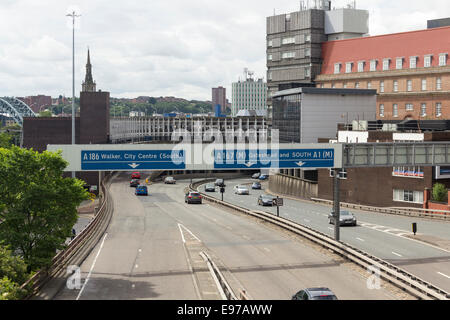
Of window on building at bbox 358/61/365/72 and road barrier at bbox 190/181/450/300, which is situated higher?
Answer: window on building at bbox 358/61/365/72

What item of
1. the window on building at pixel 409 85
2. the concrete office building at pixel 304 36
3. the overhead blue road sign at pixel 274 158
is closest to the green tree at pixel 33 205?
the overhead blue road sign at pixel 274 158

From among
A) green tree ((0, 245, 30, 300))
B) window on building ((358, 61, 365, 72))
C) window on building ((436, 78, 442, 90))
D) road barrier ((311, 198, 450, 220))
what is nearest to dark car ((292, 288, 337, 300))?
green tree ((0, 245, 30, 300))

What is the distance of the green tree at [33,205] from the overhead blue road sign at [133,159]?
23.5ft

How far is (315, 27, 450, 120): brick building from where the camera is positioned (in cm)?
9275

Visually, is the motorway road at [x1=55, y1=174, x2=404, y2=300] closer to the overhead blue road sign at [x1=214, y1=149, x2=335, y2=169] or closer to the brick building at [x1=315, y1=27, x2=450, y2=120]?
the overhead blue road sign at [x1=214, y1=149, x2=335, y2=169]

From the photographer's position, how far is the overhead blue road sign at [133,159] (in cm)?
4028

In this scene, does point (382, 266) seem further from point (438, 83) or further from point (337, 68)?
point (337, 68)

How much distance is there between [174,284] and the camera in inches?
1193

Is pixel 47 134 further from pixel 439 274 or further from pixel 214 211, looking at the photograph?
pixel 439 274

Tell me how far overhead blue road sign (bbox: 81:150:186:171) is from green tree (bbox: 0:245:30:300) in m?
11.7

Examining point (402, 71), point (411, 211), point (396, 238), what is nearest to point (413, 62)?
point (402, 71)

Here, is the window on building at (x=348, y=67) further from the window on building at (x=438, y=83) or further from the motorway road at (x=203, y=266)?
the motorway road at (x=203, y=266)

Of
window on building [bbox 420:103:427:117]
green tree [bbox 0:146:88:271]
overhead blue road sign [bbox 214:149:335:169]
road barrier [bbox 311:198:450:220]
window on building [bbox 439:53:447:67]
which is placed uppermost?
window on building [bbox 439:53:447:67]

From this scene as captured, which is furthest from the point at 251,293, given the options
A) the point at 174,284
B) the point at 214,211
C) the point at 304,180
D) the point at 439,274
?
the point at 304,180
